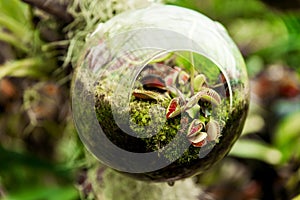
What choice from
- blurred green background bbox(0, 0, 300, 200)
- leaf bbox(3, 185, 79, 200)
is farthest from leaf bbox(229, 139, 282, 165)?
leaf bbox(3, 185, 79, 200)

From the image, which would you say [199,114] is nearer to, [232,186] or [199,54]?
[199,54]

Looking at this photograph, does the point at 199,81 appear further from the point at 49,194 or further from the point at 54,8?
the point at 49,194

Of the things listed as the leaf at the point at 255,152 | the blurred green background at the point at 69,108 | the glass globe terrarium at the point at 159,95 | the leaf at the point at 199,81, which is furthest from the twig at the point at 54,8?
the leaf at the point at 255,152

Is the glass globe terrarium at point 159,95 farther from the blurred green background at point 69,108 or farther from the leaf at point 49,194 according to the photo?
the leaf at point 49,194

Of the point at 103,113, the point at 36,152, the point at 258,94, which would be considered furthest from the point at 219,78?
the point at 258,94

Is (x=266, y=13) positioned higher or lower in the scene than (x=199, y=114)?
lower

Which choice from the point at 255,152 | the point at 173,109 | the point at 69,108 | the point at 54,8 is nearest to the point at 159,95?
the point at 173,109
